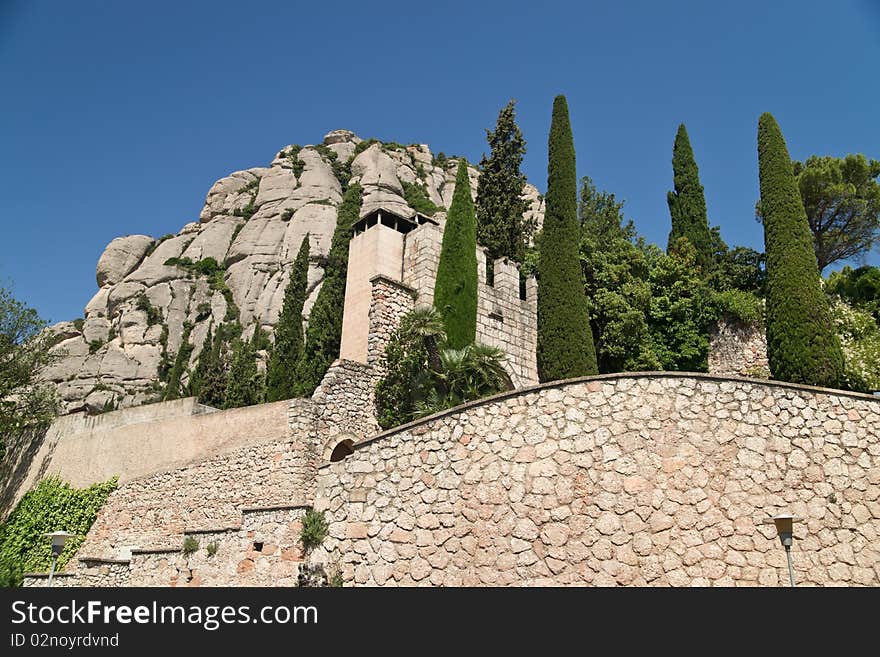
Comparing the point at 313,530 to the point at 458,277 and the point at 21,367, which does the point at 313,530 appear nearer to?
the point at 458,277

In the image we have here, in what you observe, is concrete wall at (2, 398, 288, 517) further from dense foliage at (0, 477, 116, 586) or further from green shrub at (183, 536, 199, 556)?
green shrub at (183, 536, 199, 556)

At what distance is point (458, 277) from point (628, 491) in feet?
34.3

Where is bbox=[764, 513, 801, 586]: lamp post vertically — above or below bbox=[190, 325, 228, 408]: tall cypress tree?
below

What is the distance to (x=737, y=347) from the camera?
67.0ft

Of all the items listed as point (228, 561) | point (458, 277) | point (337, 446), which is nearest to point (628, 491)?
point (228, 561)

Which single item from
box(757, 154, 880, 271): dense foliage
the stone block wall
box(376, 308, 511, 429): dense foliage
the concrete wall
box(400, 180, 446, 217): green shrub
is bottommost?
the stone block wall

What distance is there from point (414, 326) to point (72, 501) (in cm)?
1217

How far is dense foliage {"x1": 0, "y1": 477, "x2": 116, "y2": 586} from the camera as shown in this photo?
19.4 metres

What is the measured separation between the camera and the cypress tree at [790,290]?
16.1 metres

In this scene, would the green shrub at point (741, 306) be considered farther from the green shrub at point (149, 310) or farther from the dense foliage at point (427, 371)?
the green shrub at point (149, 310)

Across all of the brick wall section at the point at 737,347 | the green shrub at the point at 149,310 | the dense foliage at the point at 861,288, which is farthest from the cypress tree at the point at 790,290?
the green shrub at the point at 149,310

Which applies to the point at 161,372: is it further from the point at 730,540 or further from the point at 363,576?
the point at 730,540

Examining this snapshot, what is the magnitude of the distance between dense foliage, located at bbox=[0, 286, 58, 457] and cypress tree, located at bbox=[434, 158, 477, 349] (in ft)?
50.7

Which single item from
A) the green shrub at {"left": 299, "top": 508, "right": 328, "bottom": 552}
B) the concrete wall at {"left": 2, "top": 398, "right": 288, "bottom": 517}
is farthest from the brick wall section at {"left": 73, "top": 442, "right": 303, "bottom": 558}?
the green shrub at {"left": 299, "top": 508, "right": 328, "bottom": 552}
